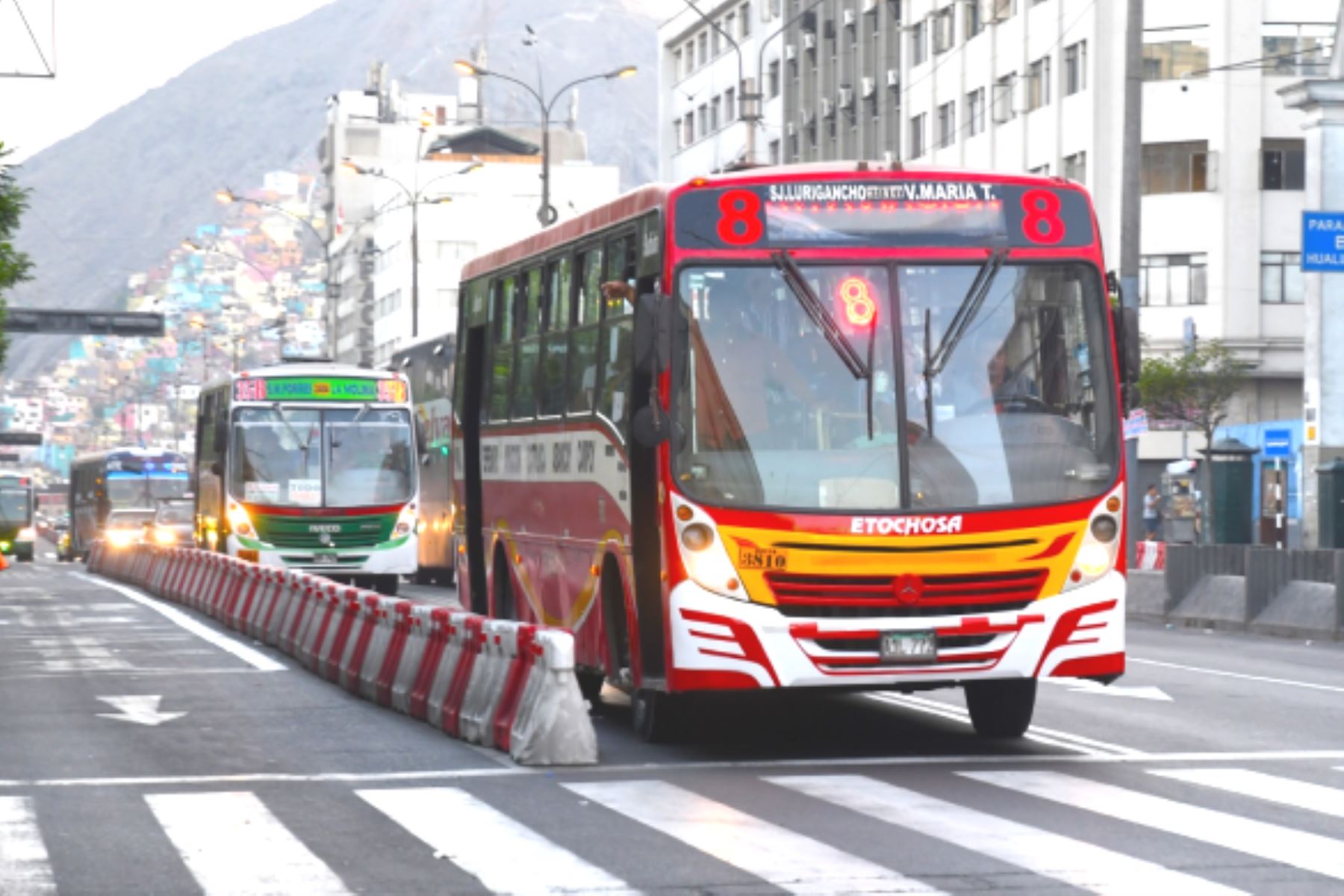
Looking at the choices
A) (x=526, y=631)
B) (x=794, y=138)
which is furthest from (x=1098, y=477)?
(x=794, y=138)

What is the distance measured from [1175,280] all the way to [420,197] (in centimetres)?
6450

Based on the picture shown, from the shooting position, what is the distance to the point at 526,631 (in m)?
13.3

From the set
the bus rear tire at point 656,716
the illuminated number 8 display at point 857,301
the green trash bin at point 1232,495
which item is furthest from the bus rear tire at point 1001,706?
the green trash bin at point 1232,495

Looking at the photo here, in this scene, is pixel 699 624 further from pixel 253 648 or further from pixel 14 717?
pixel 253 648

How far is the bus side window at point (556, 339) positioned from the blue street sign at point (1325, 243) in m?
17.6

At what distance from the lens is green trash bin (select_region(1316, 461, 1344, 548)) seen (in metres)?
29.8

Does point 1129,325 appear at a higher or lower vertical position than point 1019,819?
higher

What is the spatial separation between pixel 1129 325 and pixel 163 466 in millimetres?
63393

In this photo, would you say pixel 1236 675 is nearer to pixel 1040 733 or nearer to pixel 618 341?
pixel 1040 733

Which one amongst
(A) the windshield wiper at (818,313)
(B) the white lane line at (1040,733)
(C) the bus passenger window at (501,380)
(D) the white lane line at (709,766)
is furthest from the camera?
(C) the bus passenger window at (501,380)

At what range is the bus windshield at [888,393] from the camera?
13.0 m

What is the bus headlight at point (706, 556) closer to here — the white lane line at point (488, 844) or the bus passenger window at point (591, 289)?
the white lane line at point (488, 844)

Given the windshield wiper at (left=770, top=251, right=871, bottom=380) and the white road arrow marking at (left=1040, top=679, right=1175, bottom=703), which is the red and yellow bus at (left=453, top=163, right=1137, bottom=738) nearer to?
the windshield wiper at (left=770, top=251, right=871, bottom=380)

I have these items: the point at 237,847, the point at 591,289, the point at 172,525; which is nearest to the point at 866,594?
the point at 591,289
